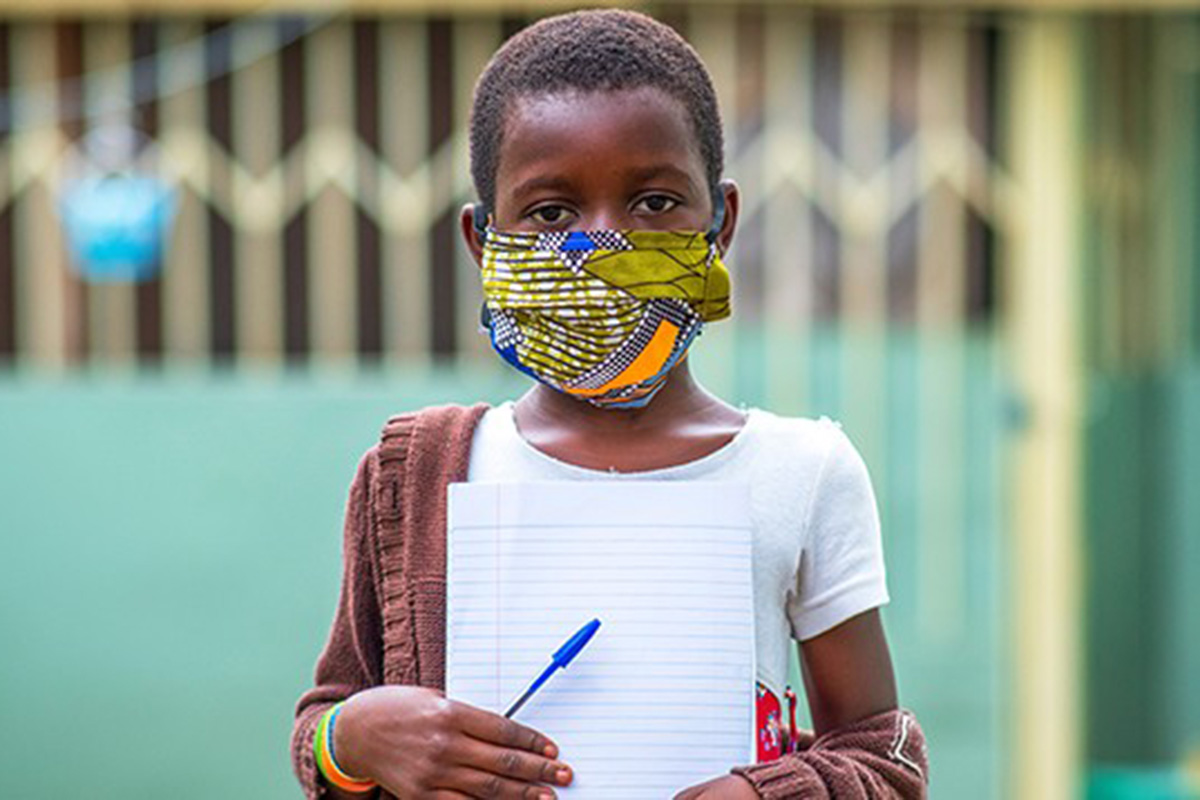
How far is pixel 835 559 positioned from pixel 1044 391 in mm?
3078

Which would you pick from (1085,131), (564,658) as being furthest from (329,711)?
(1085,131)

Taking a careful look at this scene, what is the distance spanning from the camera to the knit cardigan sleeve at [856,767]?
1.58 metres

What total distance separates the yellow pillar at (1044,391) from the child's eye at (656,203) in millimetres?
3093

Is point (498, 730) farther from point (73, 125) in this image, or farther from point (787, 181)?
point (73, 125)

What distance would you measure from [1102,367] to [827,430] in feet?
12.6

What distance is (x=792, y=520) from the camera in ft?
5.55

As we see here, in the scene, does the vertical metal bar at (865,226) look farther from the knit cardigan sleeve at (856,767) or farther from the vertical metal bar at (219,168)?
the knit cardigan sleeve at (856,767)

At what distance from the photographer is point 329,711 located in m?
1.68

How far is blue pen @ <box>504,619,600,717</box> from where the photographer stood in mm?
1575

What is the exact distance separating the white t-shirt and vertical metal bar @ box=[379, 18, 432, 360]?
280cm

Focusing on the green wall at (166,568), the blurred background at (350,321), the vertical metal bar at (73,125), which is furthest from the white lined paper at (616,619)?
the vertical metal bar at (73,125)

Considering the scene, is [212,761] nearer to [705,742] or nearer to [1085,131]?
[1085,131]

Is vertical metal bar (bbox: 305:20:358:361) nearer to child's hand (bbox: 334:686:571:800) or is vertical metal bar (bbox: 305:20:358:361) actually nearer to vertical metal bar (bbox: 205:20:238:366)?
vertical metal bar (bbox: 205:20:238:366)

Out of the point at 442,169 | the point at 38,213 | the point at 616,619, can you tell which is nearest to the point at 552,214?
the point at 616,619
